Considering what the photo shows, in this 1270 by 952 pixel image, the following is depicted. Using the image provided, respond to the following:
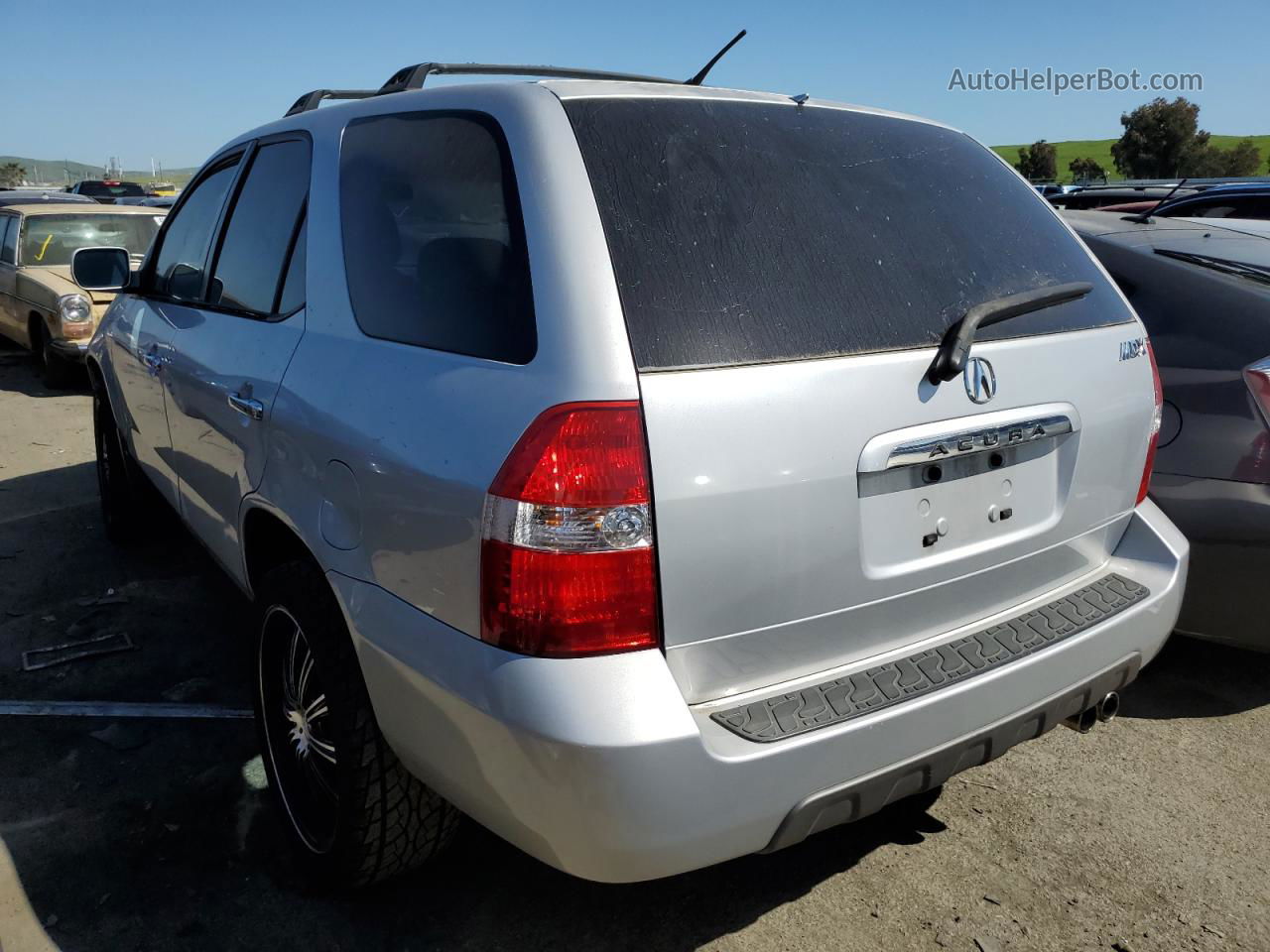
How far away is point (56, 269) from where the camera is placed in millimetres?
9781

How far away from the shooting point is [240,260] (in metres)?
3.06

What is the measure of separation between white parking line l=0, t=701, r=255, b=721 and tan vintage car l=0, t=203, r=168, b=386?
259 inches

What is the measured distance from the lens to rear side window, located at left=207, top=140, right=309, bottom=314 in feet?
8.92

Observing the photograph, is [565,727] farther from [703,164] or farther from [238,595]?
[238,595]

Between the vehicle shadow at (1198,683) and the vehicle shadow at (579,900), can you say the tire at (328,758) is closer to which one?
the vehicle shadow at (579,900)

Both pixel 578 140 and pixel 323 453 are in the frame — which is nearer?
pixel 578 140

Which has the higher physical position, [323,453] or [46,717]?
[323,453]

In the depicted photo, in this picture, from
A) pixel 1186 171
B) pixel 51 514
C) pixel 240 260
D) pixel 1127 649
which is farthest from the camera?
pixel 1186 171

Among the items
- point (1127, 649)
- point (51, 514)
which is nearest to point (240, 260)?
point (1127, 649)

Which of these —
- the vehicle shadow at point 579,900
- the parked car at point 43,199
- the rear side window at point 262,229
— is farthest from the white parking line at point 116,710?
the parked car at point 43,199

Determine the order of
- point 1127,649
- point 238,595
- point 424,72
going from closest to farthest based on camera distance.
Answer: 1. point 1127,649
2. point 424,72
3. point 238,595

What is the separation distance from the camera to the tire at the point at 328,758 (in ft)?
7.13

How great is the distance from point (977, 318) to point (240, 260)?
2.17 meters

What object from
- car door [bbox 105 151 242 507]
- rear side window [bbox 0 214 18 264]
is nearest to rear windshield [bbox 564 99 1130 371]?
car door [bbox 105 151 242 507]
